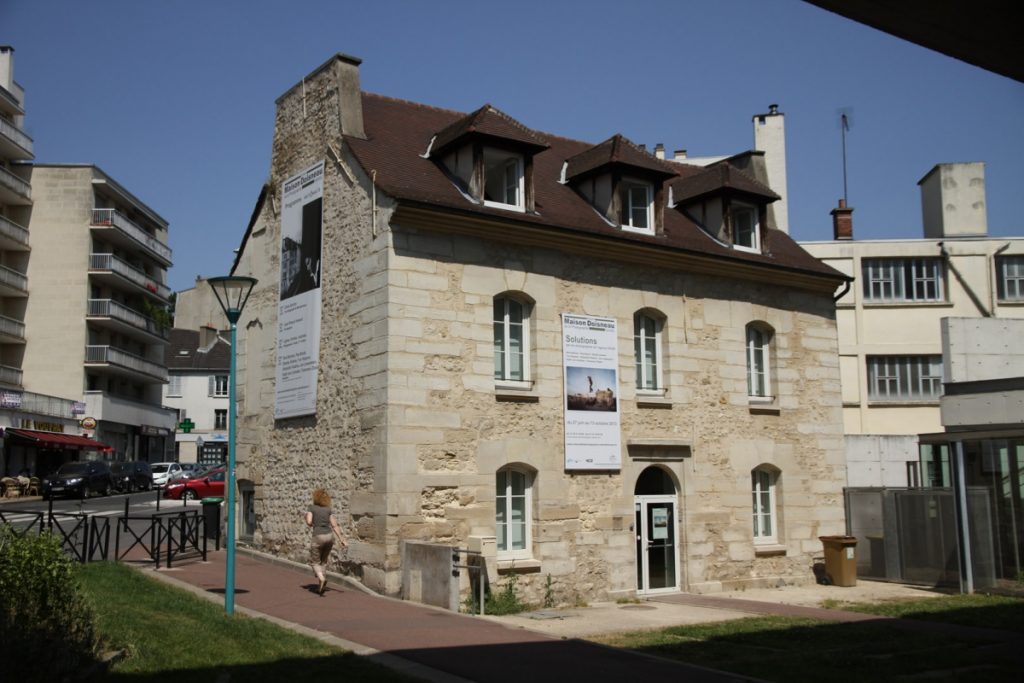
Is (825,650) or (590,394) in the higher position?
(590,394)

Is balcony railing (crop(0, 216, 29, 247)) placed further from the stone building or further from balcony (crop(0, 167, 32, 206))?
the stone building

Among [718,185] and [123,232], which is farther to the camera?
[123,232]

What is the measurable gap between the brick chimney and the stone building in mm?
15341

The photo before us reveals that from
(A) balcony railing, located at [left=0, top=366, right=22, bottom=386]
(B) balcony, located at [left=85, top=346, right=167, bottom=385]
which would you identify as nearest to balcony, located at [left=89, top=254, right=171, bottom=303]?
(B) balcony, located at [left=85, top=346, right=167, bottom=385]

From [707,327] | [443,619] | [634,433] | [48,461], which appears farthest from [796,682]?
[48,461]

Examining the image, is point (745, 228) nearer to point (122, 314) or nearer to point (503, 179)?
point (503, 179)

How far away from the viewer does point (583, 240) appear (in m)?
17.2

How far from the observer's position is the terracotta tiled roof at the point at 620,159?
728 inches

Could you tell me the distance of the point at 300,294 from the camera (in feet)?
58.9

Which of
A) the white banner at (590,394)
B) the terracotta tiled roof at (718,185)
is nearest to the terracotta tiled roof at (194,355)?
the terracotta tiled roof at (718,185)

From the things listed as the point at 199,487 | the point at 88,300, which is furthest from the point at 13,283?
the point at 199,487

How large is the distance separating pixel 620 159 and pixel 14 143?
3511 cm

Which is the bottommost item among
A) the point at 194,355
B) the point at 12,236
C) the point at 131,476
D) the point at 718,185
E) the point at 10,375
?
the point at 131,476

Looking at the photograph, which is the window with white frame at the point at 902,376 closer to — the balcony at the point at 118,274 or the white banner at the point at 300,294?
the white banner at the point at 300,294
